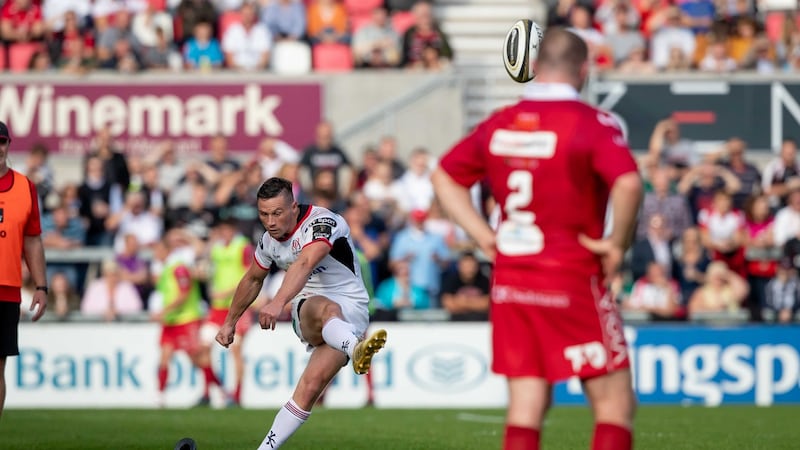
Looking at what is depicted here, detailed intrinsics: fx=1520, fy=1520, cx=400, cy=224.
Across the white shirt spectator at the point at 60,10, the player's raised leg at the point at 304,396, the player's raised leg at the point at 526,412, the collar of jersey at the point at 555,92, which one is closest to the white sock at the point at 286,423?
the player's raised leg at the point at 304,396

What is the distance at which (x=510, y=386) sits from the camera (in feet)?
23.3

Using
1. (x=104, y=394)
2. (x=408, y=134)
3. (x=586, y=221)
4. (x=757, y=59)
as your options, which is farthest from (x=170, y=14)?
(x=586, y=221)

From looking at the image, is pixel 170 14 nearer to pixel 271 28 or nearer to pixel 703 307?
pixel 271 28

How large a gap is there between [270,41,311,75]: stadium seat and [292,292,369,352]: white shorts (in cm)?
1361

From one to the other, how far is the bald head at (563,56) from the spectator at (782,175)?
15199 mm

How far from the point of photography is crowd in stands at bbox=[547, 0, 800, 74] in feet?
79.5

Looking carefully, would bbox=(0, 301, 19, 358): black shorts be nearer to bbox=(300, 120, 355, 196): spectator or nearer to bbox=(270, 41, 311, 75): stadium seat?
bbox=(300, 120, 355, 196): spectator

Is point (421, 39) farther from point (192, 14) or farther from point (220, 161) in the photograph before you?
point (220, 161)

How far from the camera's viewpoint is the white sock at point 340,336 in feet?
33.5

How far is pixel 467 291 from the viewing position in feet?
66.9

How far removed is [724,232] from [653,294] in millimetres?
1540

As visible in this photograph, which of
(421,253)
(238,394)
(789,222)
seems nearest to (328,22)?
(421,253)

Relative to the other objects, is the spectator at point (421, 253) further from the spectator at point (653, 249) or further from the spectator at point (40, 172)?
the spectator at point (40, 172)

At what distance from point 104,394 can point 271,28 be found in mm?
7015
